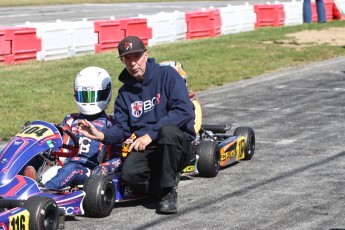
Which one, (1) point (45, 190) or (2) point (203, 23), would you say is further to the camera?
(2) point (203, 23)

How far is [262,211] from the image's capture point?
712 centimetres

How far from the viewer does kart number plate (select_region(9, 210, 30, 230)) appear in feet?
19.6

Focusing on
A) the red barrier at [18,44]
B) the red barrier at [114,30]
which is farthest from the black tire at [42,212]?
the red barrier at [114,30]

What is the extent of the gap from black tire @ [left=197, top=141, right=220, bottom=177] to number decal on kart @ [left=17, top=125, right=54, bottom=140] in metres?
1.75

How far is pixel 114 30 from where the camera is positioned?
20.2 metres

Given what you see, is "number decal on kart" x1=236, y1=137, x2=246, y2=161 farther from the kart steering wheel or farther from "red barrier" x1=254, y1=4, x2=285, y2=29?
"red barrier" x1=254, y1=4, x2=285, y2=29

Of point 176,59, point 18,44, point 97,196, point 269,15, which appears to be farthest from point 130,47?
point 269,15

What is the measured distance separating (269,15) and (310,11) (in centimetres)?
203

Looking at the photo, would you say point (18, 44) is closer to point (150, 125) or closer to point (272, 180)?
point (272, 180)

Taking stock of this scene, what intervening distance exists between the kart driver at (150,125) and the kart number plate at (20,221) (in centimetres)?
122

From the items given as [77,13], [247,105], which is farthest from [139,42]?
[77,13]

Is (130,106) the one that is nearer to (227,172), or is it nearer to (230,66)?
(227,172)

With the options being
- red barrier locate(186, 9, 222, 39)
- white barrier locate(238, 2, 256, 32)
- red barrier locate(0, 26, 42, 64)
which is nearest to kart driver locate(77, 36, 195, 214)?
red barrier locate(0, 26, 42, 64)

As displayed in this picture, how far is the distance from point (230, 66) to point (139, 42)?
36.2 ft
